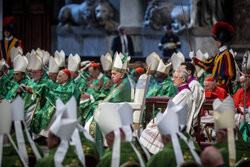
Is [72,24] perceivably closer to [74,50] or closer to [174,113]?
[74,50]

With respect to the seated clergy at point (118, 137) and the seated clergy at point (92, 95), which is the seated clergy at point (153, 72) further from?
the seated clergy at point (118, 137)

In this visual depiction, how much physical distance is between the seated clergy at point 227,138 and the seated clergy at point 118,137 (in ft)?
2.31

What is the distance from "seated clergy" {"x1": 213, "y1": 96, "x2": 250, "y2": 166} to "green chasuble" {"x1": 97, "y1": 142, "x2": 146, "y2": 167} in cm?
73

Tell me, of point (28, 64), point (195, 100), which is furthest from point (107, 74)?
point (195, 100)

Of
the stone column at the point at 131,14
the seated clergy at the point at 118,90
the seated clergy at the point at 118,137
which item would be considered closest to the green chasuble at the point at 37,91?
the seated clergy at the point at 118,90

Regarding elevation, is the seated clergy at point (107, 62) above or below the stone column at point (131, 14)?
below

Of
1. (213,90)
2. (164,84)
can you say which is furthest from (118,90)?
(164,84)

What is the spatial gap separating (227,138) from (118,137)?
959mm

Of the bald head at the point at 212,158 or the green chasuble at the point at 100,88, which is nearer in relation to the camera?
the bald head at the point at 212,158

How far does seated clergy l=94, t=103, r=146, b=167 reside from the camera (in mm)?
4750

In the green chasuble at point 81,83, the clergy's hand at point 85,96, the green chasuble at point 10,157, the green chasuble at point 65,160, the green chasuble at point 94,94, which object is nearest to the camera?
the green chasuble at point 65,160

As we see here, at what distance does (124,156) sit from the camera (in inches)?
189

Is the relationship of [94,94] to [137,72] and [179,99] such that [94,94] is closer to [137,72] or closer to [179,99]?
[137,72]

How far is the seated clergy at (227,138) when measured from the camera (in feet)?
15.8
